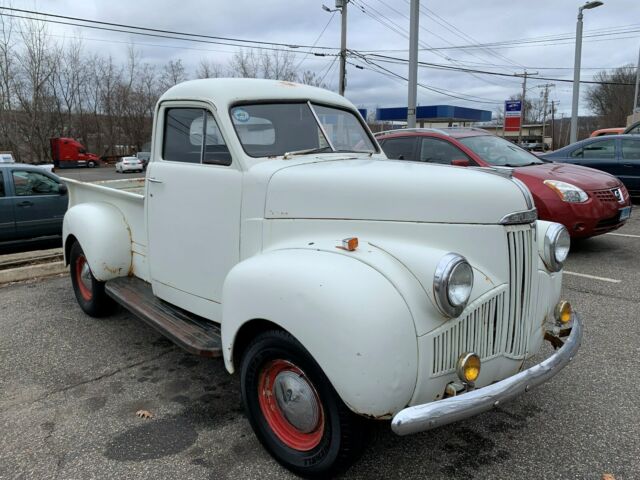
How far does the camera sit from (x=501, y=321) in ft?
7.99

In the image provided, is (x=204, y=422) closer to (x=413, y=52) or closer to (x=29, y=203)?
(x=29, y=203)

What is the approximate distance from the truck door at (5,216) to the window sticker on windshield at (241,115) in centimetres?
623

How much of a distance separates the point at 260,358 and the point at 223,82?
1.99m

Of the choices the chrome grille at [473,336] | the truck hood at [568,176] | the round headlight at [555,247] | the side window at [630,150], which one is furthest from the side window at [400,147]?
the chrome grille at [473,336]

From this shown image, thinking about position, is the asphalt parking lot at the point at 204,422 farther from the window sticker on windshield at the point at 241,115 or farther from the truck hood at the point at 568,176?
the truck hood at the point at 568,176

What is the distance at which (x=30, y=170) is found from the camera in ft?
27.1

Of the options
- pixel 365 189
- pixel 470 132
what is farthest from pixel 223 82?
pixel 470 132

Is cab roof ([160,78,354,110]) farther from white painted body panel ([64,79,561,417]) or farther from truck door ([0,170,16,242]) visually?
truck door ([0,170,16,242])

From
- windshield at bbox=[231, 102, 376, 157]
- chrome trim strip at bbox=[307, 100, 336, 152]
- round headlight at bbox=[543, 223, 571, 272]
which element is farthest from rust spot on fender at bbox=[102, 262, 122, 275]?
round headlight at bbox=[543, 223, 571, 272]

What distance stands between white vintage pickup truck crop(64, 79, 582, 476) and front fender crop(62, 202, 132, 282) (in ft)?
3.04

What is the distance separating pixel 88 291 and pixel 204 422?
2648 mm

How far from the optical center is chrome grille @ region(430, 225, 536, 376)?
2242 mm

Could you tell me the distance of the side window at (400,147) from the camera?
25.5ft

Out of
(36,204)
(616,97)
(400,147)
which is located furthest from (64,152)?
(616,97)
